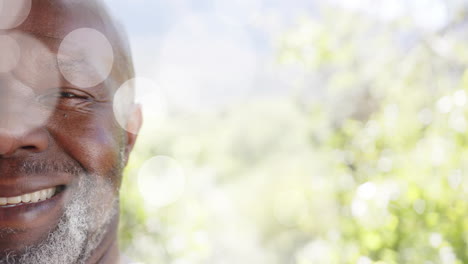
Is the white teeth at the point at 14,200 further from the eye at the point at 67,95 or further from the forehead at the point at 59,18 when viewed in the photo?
the forehead at the point at 59,18

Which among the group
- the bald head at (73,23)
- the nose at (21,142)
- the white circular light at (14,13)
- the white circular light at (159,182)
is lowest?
the white circular light at (159,182)

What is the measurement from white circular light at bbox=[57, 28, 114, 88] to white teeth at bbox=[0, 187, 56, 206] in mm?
307

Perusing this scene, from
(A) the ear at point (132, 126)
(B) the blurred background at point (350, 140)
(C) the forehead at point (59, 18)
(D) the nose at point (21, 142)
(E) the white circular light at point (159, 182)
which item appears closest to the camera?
(D) the nose at point (21, 142)

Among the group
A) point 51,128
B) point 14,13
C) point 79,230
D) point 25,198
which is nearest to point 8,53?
point 14,13

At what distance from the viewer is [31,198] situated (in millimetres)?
1289

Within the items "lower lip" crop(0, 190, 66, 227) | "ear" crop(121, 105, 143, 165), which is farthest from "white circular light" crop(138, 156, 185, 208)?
"lower lip" crop(0, 190, 66, 227)

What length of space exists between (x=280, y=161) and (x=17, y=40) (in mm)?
15898

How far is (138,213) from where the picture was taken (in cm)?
527

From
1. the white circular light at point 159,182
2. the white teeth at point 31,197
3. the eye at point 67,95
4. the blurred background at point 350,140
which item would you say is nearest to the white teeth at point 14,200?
the white teeth at point 31,197

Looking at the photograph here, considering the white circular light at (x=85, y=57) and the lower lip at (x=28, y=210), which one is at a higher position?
the white circular light at (x=85, y=57)

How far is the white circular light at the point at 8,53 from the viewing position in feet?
4.16

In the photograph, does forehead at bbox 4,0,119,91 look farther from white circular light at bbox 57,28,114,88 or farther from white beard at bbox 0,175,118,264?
white beard at bbox 0,175,118,264

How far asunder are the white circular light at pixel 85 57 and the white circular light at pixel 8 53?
0.34 feet

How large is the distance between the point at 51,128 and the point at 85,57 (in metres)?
0.22
